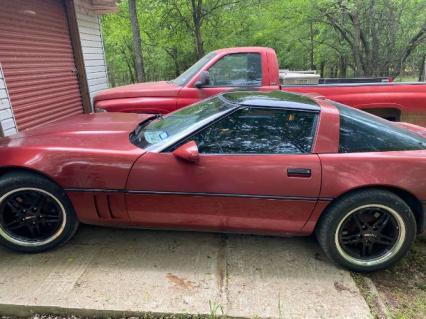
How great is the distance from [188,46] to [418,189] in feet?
46.4

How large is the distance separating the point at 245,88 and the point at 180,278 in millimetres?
3461

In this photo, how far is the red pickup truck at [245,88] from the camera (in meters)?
5.04

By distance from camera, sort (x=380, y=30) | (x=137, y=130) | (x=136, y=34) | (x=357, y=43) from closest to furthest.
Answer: (x=137, y=130) → (x=136, y=34) → (x=357, y=43) → (x=380, y=30)

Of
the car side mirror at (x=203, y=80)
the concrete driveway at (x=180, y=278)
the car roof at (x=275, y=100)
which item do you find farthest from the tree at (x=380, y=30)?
the concrete driveway at (x=180, y=278)

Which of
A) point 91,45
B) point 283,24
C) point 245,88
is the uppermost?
point 283,24

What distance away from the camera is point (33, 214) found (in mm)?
2729

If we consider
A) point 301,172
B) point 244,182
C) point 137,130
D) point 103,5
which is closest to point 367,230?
point 301,172

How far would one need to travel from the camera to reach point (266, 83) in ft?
17.4

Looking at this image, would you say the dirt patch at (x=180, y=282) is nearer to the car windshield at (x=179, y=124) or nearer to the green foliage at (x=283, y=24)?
the car windshield at (x=179, y=124)

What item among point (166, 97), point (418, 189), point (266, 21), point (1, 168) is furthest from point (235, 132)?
point (266, 21)

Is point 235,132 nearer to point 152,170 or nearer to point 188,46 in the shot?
point 152,170

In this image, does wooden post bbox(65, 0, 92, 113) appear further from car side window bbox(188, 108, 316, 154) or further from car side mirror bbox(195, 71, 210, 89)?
car side window bbox(188, 108, 316, 154)

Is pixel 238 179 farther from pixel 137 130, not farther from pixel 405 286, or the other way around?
pixel 405 286

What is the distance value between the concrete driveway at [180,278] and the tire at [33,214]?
128mm
